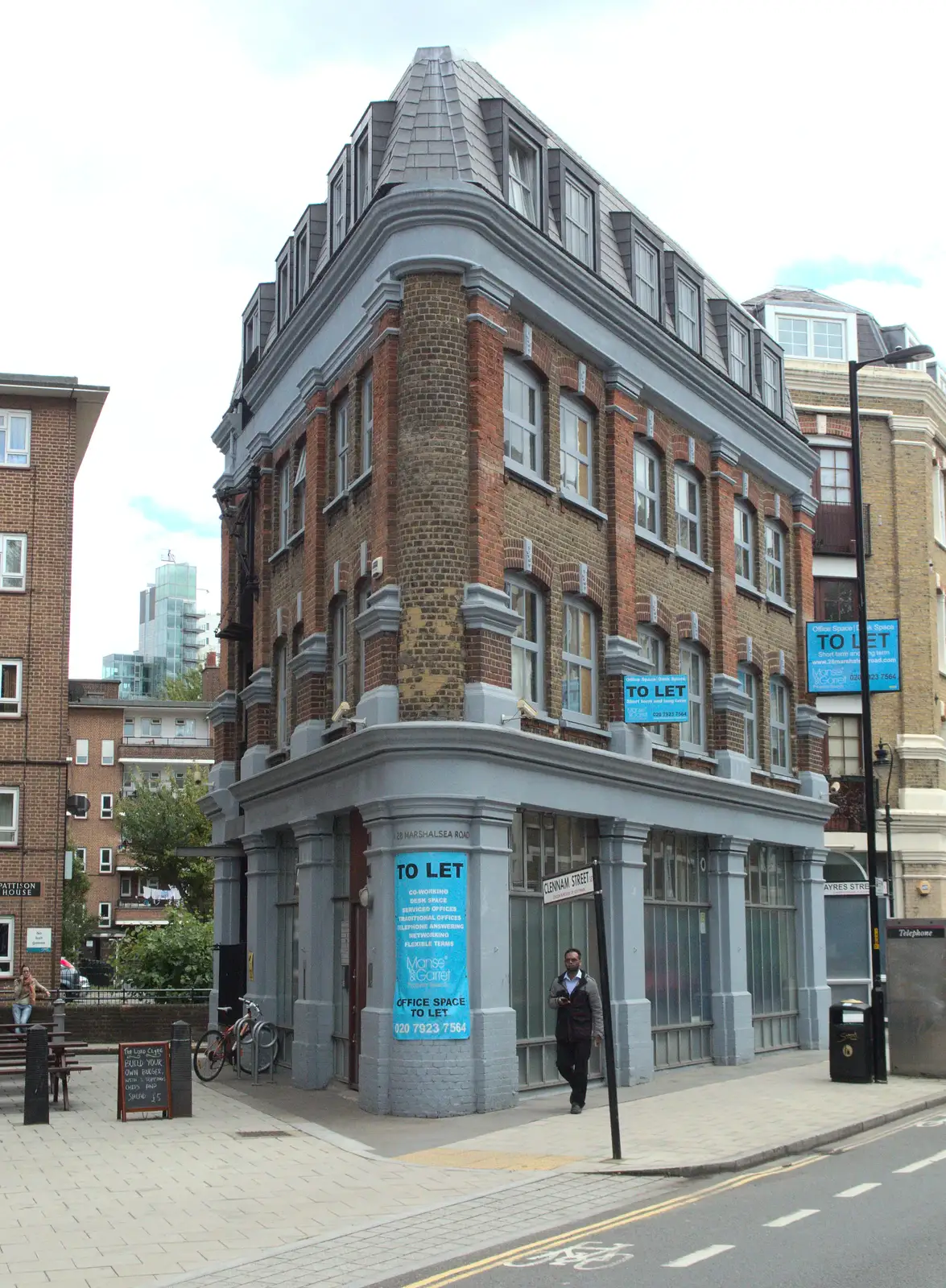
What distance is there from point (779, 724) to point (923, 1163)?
15.2 meters

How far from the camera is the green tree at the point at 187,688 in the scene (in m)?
85.4

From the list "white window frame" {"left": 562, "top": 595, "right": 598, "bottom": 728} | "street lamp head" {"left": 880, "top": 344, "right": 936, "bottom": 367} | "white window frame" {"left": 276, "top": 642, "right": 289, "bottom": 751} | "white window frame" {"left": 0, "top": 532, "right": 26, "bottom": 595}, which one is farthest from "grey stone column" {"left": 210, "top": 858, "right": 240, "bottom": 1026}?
"street lamp head" {"left": 880, "top": 344, "right": 936, "bottom": 367}

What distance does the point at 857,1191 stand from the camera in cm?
1209

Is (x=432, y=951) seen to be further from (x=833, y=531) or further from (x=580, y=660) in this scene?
(x=833, y=531)

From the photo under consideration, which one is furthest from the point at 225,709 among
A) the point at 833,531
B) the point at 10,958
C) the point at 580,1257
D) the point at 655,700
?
the point at 580,1257

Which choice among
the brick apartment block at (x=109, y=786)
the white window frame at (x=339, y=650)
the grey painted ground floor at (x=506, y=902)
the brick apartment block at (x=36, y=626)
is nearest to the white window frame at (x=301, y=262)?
the white window frame at (x=339, y=650)

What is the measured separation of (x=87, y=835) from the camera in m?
79.0

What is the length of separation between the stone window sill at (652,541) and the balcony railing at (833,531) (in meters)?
14.7

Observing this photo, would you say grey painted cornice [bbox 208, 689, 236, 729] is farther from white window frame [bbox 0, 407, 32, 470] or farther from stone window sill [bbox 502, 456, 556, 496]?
stone window sill [bbox 502, 456, 556, 496]

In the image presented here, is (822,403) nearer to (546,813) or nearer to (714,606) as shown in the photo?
(714,606)

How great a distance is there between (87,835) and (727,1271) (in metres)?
73.3

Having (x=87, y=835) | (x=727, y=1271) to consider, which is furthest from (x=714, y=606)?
(x=87, y=835)

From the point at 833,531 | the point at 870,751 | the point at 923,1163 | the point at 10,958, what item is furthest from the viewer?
the point at 833,531

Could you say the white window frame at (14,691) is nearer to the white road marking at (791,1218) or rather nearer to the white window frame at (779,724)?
the white window frame at (779,724)
